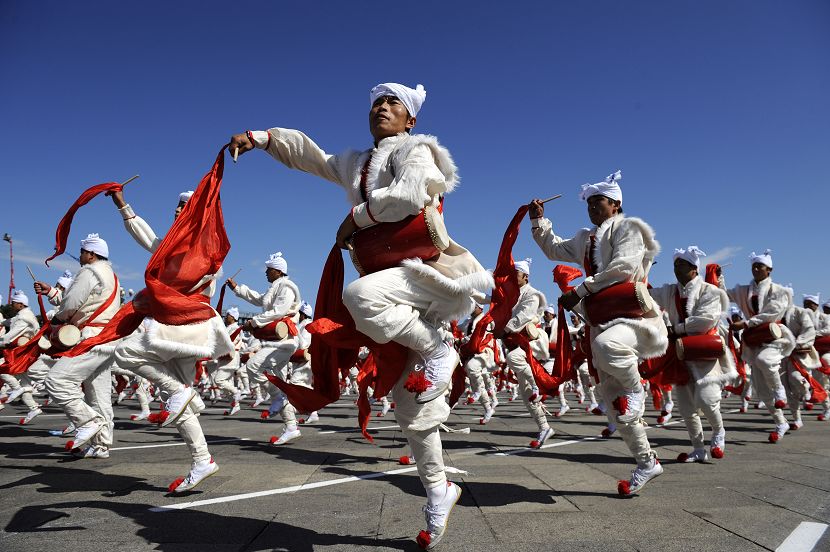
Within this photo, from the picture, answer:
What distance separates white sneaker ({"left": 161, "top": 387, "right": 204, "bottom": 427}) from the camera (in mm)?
4398

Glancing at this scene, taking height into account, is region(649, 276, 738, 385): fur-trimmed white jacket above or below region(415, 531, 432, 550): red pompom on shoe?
above

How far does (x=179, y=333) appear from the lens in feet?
15.4

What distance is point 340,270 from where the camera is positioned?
11.3 feet

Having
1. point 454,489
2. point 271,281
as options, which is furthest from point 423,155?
point 271,281

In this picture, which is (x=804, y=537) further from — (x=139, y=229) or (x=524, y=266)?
(x=524, y=266)

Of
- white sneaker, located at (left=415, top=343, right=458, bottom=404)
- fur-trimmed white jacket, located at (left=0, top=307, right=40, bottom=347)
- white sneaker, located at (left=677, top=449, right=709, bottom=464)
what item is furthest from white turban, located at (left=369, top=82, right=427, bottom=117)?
fur-trimmed white jacket, located at (left=0, top=307, right=40, bottom=347)

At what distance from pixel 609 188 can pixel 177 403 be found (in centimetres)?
403

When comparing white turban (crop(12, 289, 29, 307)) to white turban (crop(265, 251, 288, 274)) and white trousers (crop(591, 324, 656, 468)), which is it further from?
white trousers (crop(591, 324, 656, 468))

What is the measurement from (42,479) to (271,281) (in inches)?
196

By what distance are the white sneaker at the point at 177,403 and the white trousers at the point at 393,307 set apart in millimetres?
2409

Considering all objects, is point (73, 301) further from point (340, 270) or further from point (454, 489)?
point (454, 489)

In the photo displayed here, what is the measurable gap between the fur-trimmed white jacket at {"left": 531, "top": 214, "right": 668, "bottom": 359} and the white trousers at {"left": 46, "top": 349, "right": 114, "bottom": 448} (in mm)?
5146

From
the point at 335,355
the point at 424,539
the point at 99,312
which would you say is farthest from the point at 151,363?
the point at 424,539

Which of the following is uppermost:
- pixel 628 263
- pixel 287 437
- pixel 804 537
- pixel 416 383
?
pixel 628 263
